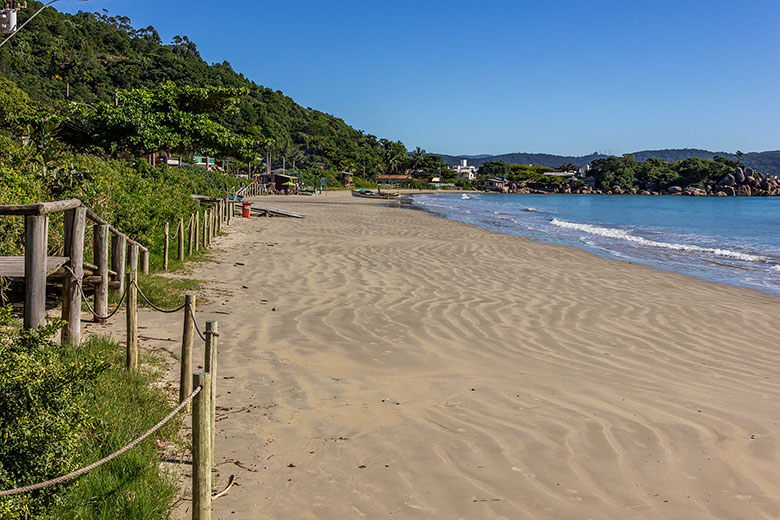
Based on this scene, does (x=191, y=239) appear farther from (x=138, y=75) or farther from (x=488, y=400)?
(x=138, y=75)

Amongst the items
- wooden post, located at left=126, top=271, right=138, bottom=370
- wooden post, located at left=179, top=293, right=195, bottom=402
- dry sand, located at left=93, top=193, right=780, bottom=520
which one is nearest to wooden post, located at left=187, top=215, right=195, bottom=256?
dry sand, located at left=93, top=193, right=780, bottom=520

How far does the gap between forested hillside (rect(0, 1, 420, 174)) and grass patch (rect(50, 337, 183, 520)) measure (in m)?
71.1

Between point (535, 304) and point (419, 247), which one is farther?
point (419, 247)

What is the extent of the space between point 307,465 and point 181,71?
14302 cm

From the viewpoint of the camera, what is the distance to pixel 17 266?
671cm

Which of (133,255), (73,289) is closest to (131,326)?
(73,289)

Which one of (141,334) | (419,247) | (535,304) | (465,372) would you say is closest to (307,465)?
(465,372)

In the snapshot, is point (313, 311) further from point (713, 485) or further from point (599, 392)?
point (713, 485)

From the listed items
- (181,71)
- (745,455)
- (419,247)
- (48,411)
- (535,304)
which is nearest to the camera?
(48,411)

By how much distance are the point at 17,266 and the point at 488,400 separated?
5199 mm

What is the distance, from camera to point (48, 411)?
3086mm

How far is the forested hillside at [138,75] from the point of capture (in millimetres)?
99062

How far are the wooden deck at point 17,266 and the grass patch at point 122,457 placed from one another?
102cm

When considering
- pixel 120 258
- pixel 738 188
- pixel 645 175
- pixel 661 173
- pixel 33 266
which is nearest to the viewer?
pixel 33 266
